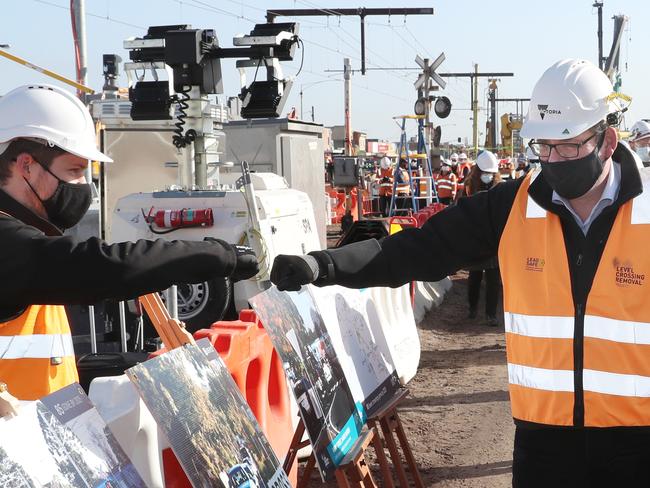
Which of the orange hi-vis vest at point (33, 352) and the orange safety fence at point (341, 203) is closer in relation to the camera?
the orange hi-vis vest at point (33, 352)

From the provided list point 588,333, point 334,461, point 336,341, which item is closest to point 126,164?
point 336,341

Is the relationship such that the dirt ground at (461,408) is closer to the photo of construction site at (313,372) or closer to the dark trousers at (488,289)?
the dark trousers at (488,289)

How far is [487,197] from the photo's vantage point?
3.70 metres

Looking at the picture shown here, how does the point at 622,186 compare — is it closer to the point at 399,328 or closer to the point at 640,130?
the point at 399,328

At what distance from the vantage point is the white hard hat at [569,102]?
3.50m

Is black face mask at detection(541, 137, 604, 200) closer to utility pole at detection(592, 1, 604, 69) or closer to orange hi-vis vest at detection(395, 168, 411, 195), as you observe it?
orange hi-vis vest at detection(395, 168, 411, 195)

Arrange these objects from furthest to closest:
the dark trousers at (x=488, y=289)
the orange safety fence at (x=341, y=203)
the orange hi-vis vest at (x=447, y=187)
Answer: the orange safety fence at (x=341, y=203) → the orange hi-vis vest at (x=447, y=187) → the dark trousers at (x=488, y=289)

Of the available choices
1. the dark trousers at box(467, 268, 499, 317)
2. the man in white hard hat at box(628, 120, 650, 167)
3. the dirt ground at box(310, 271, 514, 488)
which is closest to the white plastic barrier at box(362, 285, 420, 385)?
the dirt ground at box(310, 271, 514, 488)

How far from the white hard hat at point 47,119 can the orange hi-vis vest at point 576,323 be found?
5.37 ft

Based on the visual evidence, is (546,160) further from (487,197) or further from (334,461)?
(334,461)

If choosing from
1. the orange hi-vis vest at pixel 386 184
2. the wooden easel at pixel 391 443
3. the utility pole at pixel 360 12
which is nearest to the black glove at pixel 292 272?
the wooden easel at pixel 391 443

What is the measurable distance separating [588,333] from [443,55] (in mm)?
21041

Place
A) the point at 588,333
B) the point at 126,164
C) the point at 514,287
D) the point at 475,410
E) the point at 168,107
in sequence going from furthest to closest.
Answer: the point at 126,164
the point at 168,107
the point at 475,410
the point at 514,287
the point at 588,333

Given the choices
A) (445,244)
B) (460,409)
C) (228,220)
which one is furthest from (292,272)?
(228,220)
